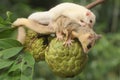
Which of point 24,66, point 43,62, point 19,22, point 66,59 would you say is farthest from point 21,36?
point 43,62

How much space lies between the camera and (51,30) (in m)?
2.03

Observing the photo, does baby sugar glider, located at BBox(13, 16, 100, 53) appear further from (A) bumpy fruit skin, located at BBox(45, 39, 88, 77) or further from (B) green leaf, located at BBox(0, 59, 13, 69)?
(B) green leaf, located at BBox(0, 59, 13, 69)

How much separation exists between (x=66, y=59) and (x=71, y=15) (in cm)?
22

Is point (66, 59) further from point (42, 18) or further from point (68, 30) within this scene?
point (42, 18)

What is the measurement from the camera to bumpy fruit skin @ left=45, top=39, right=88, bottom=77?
1.89 m

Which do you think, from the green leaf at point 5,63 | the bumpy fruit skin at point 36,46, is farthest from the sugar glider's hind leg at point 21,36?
the green leaf at point 5,63

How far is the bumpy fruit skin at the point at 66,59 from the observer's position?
1891mm

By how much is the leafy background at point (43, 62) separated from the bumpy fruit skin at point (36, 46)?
0.04 metres

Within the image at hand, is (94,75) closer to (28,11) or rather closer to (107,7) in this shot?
(28,11)

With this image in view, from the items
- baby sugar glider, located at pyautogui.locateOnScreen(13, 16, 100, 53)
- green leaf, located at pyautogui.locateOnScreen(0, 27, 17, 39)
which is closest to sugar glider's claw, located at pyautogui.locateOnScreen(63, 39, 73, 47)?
baby sugar glider, located at pyautogui.locateOnScreen(13, 16, 100, 53)

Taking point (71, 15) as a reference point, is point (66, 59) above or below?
below

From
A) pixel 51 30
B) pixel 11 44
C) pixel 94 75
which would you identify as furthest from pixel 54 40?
pixel 94 75

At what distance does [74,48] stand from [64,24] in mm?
127

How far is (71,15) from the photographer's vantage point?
1984 millimetres
